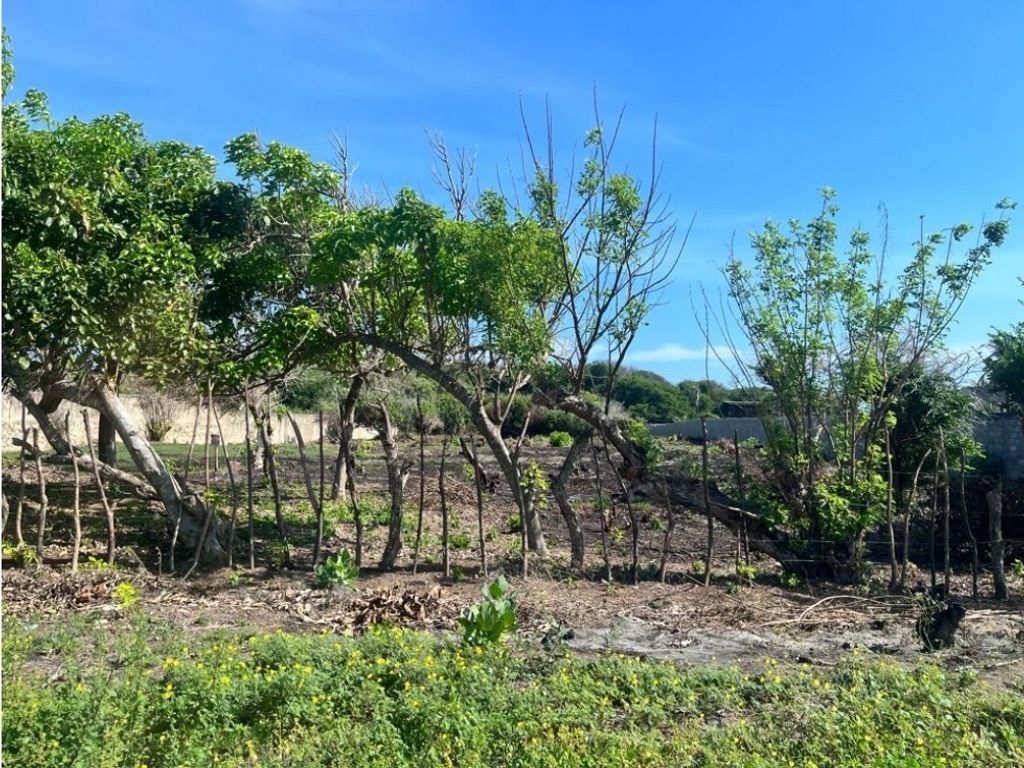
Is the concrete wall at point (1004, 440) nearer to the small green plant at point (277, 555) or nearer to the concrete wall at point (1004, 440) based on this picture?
the concrete wall at point (1004, 440)

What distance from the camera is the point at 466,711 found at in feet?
15.9

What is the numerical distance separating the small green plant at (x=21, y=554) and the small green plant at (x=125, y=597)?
4.82 ft

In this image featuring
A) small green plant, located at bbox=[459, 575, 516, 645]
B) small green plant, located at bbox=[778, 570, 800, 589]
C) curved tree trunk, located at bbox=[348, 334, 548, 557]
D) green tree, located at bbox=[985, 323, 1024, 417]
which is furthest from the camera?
green tree, located at bbox=[985, 323, 1024, 417]

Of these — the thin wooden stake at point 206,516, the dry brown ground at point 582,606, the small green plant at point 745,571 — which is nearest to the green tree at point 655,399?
the dry brown ground at point 582,606

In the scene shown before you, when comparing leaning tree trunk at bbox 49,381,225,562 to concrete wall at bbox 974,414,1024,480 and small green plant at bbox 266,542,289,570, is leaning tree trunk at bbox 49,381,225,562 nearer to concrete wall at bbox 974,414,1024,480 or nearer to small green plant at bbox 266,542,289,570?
small green plant at bbox 266,542,289,570

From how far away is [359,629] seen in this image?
783 cm

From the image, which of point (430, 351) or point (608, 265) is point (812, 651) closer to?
point (608, 265)

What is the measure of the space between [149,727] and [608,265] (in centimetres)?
698

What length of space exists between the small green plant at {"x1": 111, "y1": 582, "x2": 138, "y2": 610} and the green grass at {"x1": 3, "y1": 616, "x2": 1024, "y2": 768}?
146cm

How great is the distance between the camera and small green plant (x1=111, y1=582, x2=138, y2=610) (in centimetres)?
770

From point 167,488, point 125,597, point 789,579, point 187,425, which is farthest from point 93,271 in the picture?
point 187,425

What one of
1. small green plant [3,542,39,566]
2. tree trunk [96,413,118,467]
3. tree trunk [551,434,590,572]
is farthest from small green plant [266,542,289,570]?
tree trunk [96,413,118,467]

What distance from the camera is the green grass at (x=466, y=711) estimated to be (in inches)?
176

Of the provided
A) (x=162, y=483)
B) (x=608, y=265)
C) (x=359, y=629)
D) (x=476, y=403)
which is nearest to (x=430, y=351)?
(x=476, y=403)
